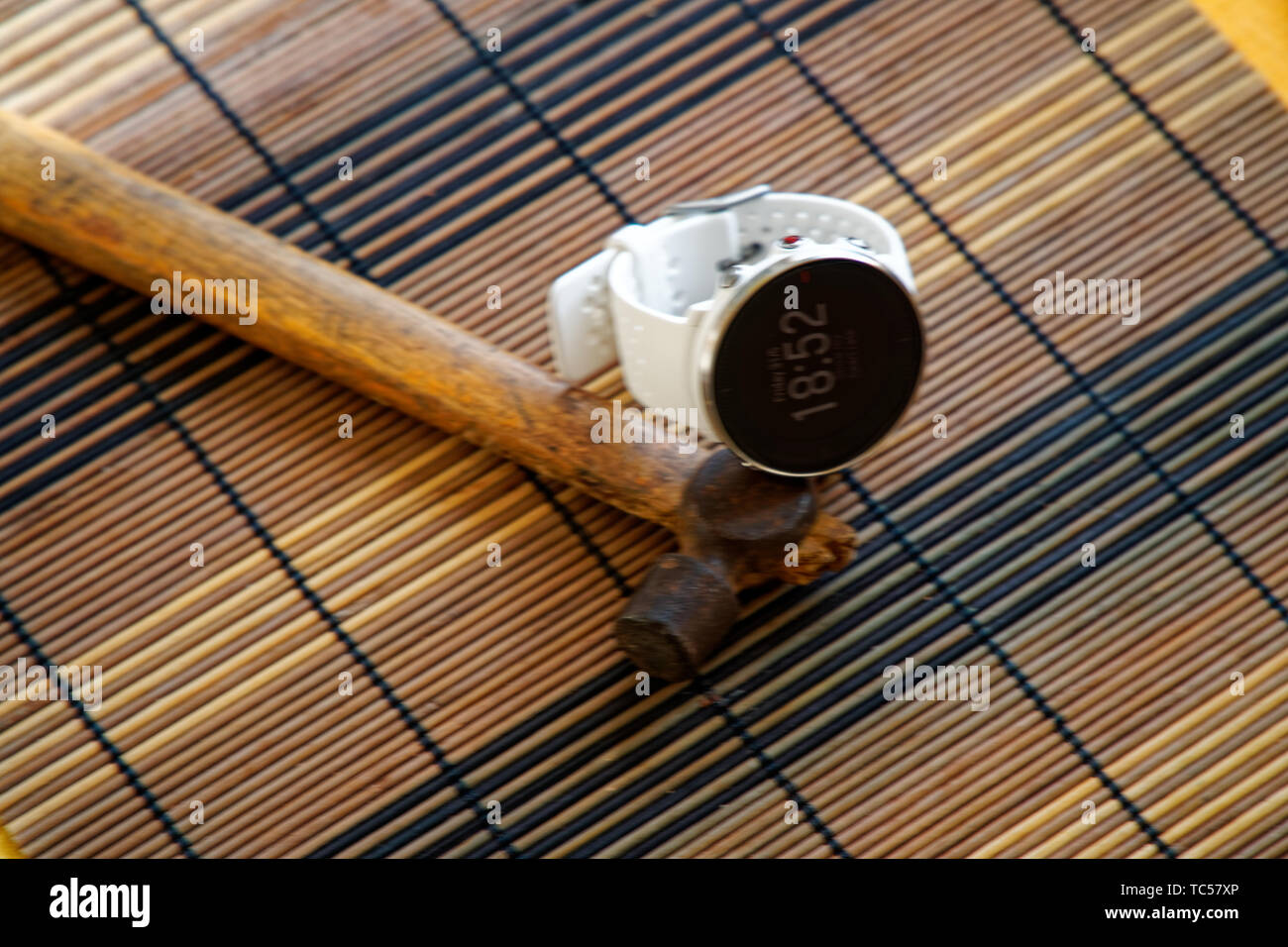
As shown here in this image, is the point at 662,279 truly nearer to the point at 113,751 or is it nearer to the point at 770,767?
the point at 770,767

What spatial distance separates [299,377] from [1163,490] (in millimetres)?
760

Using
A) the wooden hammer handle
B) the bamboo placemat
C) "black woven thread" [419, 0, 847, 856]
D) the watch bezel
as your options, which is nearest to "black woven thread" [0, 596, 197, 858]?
the bamboo placemat

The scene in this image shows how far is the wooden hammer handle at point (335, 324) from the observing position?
1.10m

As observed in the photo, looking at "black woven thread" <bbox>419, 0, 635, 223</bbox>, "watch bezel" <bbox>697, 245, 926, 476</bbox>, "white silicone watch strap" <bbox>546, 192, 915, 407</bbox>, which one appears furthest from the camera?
"black woven thread" <bbox>419, 0, 635, 223</bbox>

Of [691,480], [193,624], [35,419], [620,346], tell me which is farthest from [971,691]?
[35,419]

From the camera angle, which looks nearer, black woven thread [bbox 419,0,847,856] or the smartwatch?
the smartwatch

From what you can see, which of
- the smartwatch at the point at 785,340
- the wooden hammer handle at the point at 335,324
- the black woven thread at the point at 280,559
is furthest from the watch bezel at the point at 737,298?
the black woven thread at the point at 280,559

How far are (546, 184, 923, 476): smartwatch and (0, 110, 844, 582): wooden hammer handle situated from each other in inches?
2.5

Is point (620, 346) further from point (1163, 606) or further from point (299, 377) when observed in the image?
point (1163, 606)

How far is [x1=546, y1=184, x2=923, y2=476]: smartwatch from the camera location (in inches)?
38.3

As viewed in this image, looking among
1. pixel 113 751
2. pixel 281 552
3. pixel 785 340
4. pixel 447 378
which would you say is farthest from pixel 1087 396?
pixel 113 751

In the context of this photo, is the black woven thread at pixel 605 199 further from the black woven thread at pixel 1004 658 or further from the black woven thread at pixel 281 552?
the black woven thread at pixel 1004 658

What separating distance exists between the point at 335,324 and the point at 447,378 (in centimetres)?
11

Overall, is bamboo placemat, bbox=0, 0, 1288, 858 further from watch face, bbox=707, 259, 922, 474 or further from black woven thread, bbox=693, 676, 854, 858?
watch face, bbox=707, 259, 922, 474
